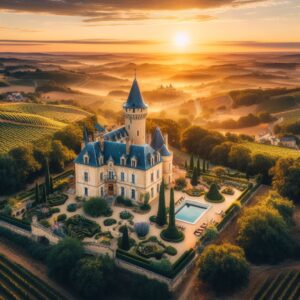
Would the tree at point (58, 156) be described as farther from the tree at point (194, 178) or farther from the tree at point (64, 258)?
the tree at point (64, 258)

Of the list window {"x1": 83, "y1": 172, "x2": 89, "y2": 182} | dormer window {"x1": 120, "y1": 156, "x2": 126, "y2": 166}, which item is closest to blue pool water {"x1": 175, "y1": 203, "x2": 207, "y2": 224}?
dormer window {"x1": 120, "y1": 156, "x2": 126, "y2": 166}

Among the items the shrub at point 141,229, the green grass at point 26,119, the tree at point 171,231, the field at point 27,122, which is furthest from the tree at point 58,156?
the tree at point 171,231

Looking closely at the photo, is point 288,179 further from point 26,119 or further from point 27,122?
point 26,119

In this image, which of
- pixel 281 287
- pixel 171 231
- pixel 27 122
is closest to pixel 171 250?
pixel 171 231

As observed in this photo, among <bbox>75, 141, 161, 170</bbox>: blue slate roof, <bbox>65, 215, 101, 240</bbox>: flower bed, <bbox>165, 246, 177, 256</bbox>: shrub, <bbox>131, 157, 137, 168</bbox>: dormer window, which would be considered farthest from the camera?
<bbox>75, 141, 161, 170</bbox>: blue slate roof

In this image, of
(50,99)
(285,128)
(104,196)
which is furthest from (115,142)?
(50,99)

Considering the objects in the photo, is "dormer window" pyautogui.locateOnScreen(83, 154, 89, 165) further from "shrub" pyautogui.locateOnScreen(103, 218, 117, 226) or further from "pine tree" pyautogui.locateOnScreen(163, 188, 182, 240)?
"pine tree" pyautogui.locateOnScreen(163, 188, 182, 240)
